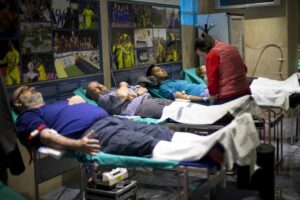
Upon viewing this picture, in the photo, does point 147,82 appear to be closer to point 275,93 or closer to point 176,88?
point 176,88

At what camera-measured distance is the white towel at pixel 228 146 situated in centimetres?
191

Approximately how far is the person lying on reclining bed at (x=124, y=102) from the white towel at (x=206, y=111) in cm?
17

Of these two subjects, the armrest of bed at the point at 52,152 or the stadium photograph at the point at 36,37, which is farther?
the stadium photograph at the point at 36,37

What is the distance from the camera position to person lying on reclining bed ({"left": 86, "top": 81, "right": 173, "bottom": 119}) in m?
3.30

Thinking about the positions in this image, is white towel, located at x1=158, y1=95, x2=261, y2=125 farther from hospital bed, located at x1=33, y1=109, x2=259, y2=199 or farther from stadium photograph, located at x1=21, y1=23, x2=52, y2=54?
stadium photograph, located at x1=21, y1=23, x2=52, y2=54

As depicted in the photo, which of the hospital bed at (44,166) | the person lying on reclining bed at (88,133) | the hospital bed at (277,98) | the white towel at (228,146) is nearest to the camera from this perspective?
the white towel at (228,146)

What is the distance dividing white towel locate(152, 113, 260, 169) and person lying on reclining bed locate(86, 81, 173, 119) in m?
1.20

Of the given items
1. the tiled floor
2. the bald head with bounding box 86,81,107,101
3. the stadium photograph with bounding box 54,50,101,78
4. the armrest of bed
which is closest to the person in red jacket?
the tiled floor

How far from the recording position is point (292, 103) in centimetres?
375

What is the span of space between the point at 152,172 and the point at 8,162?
1217mm

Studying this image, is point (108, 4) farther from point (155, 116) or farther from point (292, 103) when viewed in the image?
point (292, 103)

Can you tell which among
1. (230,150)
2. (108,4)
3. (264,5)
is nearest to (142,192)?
(230,150)

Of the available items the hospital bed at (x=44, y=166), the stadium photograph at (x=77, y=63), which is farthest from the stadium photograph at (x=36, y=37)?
the hospital bed at (x=44, y=166)

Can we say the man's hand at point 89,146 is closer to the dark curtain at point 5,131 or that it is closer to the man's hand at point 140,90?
the dark curtain at point 5,131
